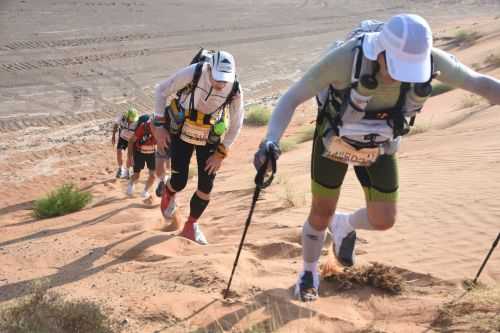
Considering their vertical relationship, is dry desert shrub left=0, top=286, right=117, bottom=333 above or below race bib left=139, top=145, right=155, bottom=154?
above

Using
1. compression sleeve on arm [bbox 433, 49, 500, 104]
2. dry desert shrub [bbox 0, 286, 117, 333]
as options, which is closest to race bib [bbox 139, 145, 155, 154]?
dry desert shrub [bbox 0, 286, 117, 333]

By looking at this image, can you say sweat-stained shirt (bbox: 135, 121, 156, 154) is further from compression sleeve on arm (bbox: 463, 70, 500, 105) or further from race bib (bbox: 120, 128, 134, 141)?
compression sleeve on arm (bbox: 463, 70, 500, 105)

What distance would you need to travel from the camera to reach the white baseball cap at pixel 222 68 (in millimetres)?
5520

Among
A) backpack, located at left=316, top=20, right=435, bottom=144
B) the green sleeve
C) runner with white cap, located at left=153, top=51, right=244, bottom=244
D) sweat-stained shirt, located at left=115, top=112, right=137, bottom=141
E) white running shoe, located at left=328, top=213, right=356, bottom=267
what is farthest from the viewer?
sweat-stained shirt, located at left=115, top=112, right=137, bottom=141

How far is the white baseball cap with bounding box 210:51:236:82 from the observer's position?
18.1 feet

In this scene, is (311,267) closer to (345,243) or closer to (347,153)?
(345,243)

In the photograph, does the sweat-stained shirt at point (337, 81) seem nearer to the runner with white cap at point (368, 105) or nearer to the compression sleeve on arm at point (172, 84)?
the runner with white cap at point (368, 105)

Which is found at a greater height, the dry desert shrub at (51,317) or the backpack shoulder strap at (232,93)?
the backpack shoulder strap at (232,93)

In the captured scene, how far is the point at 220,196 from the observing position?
29.5 ft

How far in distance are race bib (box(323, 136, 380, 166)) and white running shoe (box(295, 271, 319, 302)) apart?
37.7 inches

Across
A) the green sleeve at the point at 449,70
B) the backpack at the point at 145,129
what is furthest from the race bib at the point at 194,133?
the backpack at the point at 145,129

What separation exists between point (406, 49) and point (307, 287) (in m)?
1.93

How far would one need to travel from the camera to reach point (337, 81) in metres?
3.71

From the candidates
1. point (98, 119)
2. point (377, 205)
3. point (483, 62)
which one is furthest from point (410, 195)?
point (483, 62)
